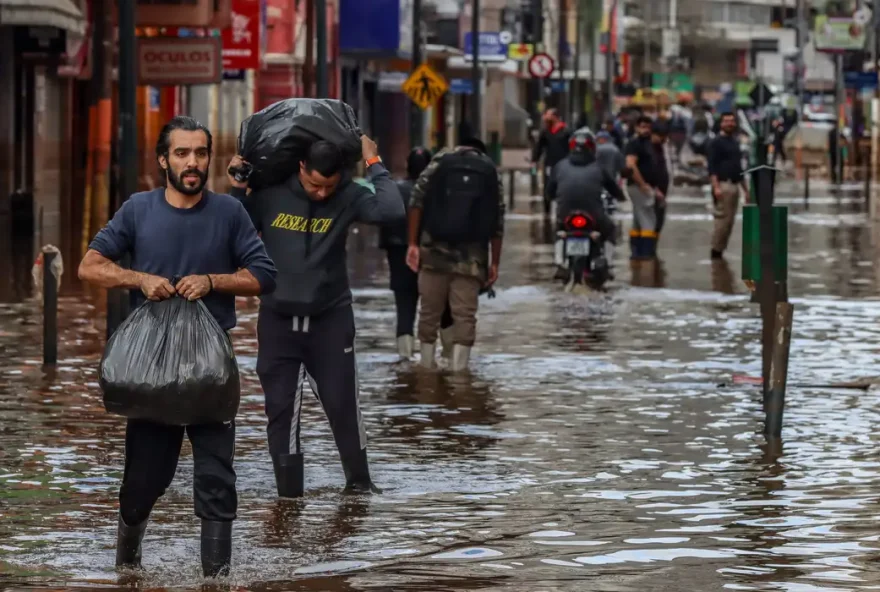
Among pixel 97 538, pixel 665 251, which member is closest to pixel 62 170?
pixel 665 251

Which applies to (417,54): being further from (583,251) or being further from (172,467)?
(172,467)

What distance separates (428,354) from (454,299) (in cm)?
56

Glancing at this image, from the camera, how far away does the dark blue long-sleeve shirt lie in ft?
29.9

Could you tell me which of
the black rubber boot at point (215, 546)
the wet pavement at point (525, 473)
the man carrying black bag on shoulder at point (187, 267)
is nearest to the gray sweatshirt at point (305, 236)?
the wet pavement at point (525, 473)

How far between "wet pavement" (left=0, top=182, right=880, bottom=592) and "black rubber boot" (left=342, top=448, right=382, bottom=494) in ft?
0.33

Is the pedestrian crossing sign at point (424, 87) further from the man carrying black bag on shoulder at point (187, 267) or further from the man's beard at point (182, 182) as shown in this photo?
the man's beard at point (182, 182)

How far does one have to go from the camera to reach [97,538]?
1022cm

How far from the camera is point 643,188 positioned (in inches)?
1205

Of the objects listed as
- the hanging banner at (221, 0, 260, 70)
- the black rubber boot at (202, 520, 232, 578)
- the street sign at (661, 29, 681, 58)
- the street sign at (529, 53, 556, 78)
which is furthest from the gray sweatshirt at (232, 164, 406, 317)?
the street sign at (661, 29, 681, 58)

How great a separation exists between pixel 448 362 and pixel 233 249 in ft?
28.9

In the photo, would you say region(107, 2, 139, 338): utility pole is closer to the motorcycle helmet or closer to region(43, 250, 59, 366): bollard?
region(43, 250, 59, 366): bollard

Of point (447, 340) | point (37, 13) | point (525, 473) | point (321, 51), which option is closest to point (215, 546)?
point (525, 473)

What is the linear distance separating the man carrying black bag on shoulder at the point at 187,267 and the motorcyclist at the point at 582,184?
16.4m

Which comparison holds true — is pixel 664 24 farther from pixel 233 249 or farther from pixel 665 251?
pixel 233 249
